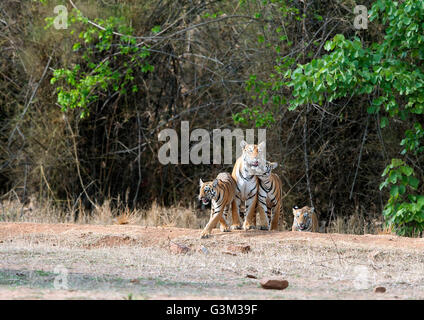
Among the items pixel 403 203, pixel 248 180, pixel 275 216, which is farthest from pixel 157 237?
pixel 403 203

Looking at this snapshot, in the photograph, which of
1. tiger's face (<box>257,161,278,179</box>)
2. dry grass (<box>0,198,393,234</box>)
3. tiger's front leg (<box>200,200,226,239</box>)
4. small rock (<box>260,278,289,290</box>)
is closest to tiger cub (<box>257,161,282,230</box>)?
tiger's face (<box>257,161,278,179</box>)

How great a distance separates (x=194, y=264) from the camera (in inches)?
308

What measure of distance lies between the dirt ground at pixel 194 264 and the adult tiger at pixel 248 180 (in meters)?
0.46

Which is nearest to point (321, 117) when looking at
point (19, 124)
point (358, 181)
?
point (358, 181)

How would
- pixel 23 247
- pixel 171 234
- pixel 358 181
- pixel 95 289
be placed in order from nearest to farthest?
pixel 95 289
pixel 23 247
pixel 171 234
pixel 358 181

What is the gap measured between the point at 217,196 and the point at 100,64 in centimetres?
506

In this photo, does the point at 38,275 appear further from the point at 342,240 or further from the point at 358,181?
the point at 358,181

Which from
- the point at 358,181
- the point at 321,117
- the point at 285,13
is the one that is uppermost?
the point at 285,13

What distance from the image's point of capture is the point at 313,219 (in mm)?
11047

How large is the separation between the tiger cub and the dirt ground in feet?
1.84

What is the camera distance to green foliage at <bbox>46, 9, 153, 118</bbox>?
1282cm

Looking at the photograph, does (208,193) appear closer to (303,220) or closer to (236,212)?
(236,212)
